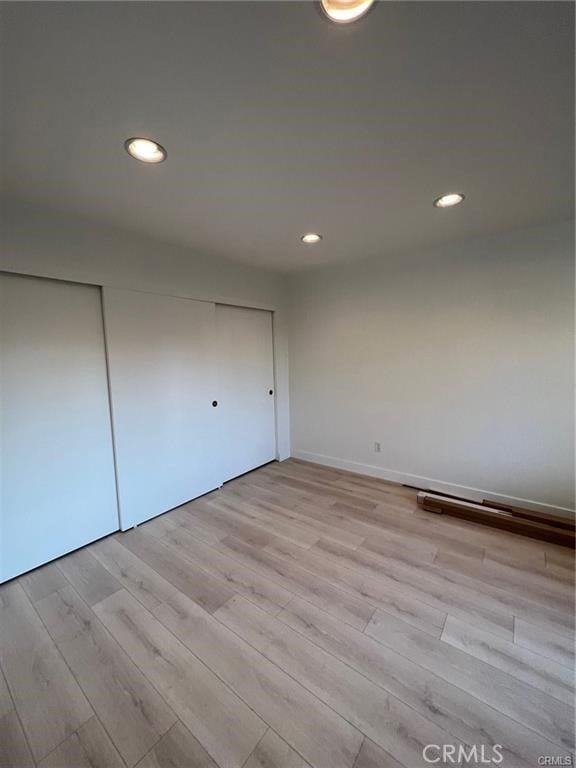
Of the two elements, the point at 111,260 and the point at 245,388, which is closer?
the point at 111,260

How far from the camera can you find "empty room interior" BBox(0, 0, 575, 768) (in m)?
1.02

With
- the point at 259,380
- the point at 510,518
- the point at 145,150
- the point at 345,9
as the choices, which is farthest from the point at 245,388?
the point at 345,9

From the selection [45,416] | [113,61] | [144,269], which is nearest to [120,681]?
[45,416]

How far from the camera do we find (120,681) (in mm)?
1308

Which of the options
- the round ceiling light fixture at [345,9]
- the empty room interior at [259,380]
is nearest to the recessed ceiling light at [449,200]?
the empty room interior at [259,380]

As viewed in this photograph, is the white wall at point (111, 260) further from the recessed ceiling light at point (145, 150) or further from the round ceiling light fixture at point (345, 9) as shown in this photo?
the round ceiling light fixture at point (345, 9)

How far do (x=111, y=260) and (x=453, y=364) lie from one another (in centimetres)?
309

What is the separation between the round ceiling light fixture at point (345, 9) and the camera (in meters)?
0.82

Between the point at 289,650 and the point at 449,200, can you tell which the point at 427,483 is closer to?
the point at 289,650

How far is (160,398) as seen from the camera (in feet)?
8.59

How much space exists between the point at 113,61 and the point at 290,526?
9.13 feet

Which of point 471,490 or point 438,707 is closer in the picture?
point 438,707

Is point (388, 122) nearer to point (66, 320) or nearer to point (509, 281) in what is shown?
point (509, 281)

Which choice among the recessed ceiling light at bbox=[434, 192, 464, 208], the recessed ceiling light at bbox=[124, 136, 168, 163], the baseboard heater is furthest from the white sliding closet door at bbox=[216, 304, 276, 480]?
the recessed ceiling light at bbox=[434, 192, 464, 208]
